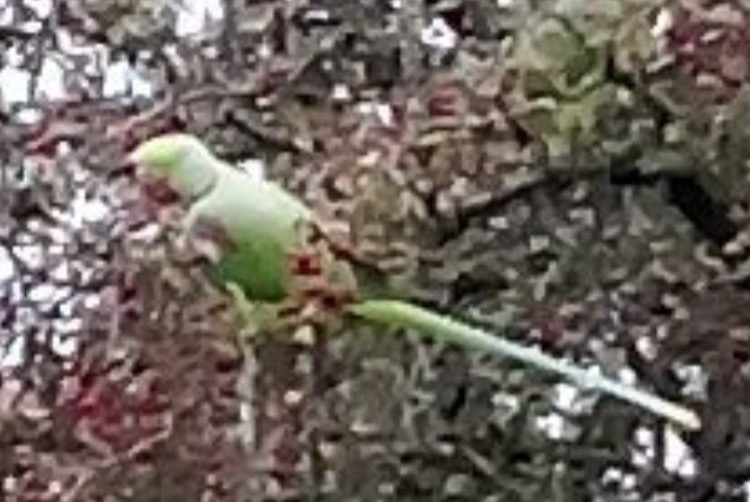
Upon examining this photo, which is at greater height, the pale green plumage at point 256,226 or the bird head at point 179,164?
the bird head at point 179,164

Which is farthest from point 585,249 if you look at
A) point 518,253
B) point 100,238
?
point 100,238

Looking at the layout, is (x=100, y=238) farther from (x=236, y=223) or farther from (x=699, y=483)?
(x=699, y=483)

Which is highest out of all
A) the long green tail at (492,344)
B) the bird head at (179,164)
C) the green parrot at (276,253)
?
the bird head at (179,164)
